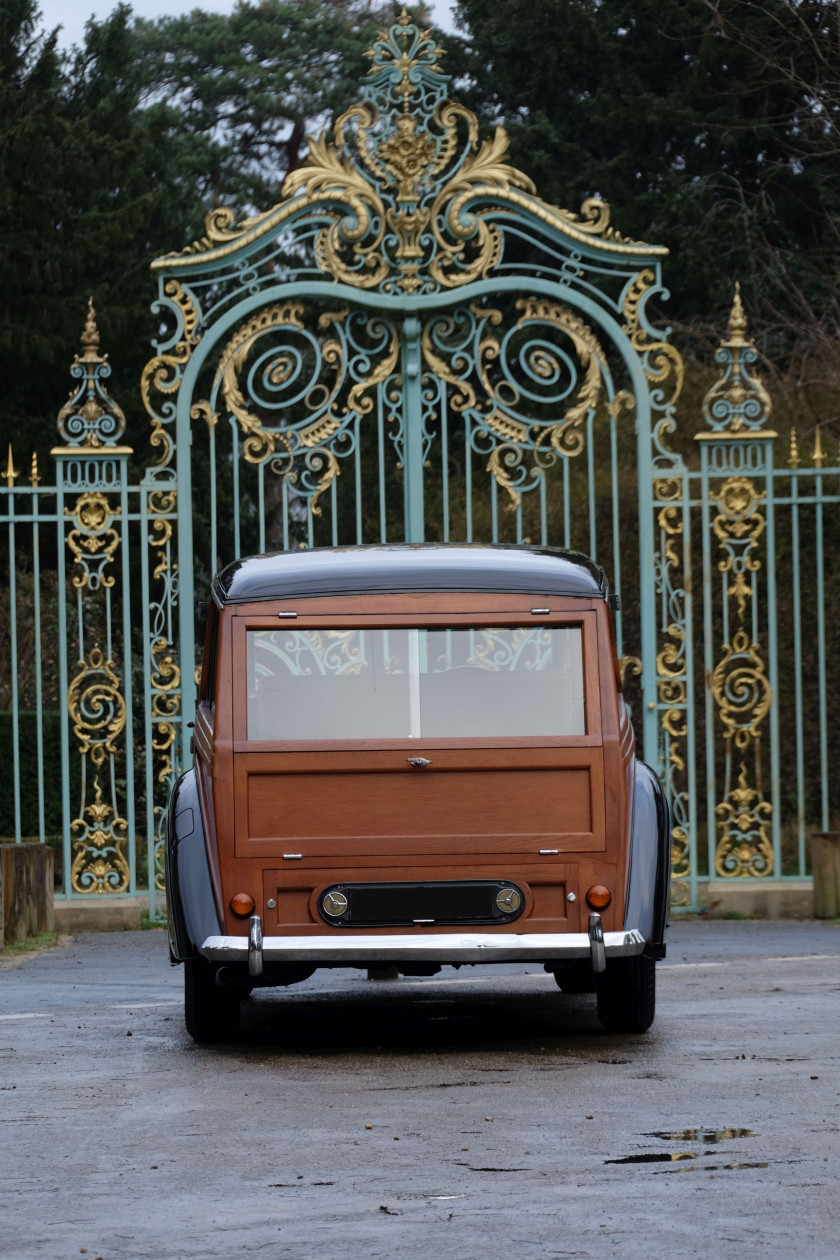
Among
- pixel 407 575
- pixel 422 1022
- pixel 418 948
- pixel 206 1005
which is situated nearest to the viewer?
pixel 418 948

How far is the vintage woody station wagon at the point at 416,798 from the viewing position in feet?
26.0

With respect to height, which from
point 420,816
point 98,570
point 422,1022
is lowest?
point 422,1022

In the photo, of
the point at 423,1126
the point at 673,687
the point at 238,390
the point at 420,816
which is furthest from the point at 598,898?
the point at 238,390

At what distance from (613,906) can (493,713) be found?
86 centimetres

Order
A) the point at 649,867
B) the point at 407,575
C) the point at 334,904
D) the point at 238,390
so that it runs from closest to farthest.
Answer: the point at 334,904
the point at 649,867
the point at 407,575
the point at 238,390

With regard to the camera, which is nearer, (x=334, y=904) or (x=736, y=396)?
(x=334, y=904)

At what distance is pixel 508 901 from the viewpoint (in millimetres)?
7941

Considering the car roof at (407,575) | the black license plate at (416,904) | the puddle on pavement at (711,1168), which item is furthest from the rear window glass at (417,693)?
the puddle on pavement at (711,1168)

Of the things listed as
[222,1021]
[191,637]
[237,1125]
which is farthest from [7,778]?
[237,1125]

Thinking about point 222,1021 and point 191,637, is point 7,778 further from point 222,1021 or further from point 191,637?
point 222,1021

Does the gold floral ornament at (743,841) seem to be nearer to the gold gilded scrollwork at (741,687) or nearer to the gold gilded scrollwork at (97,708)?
the gold gilded scrollwork at (741,687)

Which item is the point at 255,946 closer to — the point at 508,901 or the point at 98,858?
the point at 508,901

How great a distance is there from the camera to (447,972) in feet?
36.7

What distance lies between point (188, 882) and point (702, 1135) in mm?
2615
